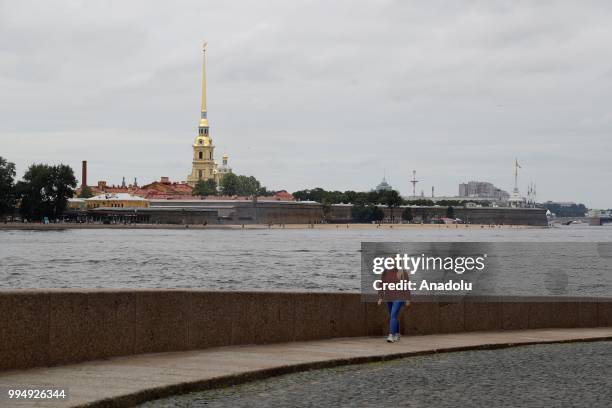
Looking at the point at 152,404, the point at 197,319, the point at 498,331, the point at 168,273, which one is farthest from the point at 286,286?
the point at 152,404

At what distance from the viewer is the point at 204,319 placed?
39.8 feet

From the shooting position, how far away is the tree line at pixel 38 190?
138m

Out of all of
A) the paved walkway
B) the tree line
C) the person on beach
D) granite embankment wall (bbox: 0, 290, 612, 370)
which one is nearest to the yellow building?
the tree line

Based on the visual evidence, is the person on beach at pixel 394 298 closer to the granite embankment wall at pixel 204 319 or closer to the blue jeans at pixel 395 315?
the blue jeans at pixel 395 315

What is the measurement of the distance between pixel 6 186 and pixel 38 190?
5117 mm

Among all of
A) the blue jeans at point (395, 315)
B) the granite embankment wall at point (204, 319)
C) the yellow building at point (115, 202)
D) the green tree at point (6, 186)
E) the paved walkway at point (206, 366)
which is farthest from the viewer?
the yellow building at point (115, 202)

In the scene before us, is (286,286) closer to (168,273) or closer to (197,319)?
(168,273)

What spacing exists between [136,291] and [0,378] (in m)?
2.09

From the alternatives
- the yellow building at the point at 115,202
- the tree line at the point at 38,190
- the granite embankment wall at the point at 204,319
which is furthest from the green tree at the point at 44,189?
the granite embankment wall at the point at 204,319

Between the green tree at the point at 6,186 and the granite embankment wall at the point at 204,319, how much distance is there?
413 ft

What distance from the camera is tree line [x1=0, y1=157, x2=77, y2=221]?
138 m

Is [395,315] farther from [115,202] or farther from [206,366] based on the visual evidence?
[115,202]

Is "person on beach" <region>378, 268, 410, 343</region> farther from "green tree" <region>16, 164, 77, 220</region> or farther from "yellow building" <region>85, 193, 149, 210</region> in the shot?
"yellow building" <region>85, 193, 149, 210</region>

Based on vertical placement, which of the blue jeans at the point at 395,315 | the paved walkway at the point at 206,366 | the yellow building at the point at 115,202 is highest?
the yellow building at the point at 115,202
